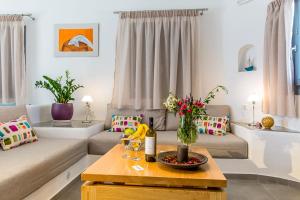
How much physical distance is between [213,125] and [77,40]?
2.46 meters

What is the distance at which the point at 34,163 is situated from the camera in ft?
6.39

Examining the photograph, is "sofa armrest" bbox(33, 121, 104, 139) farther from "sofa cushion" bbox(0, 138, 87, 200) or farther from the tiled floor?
the tiled floor

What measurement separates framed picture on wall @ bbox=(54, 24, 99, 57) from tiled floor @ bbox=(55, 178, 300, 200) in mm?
2051

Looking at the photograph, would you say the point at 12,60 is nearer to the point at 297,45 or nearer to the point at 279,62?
the point at 279,62

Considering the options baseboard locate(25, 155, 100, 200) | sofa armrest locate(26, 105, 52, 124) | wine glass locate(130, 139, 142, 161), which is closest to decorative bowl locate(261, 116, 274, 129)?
wine glass locate(130, 139, 142, 161)

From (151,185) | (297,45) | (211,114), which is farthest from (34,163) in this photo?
(297,45)

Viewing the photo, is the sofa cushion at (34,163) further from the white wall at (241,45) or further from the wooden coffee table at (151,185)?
the white wall at (241,45)

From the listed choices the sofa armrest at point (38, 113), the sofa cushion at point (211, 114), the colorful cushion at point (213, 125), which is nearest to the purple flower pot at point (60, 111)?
the sofa armrest at point (38, 113)

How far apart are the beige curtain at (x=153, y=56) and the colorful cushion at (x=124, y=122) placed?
0.25 metres

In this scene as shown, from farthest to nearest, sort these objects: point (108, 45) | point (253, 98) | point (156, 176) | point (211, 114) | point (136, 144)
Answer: point (108, 45), point (211, 114), point (253, 98), point (136, 144), point (156, 176)

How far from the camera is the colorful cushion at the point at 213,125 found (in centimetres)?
314

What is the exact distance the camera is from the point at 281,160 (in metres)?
2.64

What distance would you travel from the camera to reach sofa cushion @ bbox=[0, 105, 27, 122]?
265 cm

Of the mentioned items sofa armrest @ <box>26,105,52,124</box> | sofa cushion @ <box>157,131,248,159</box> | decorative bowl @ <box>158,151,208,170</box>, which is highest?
sofa armrest @ <box>26,105,52,124</box>
